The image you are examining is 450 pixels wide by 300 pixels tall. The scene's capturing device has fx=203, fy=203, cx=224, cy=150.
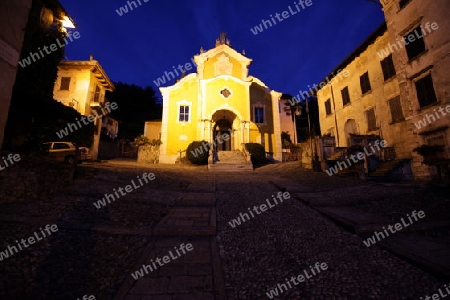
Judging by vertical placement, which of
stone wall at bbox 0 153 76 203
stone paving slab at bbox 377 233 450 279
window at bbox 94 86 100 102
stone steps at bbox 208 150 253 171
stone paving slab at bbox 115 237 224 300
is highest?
window at bbox 94 86 100 102

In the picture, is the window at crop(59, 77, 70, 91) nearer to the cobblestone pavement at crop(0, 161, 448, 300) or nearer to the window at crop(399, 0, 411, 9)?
the cobblestone pavement at crop(0, 161, 448, 300)

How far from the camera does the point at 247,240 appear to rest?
3795mm

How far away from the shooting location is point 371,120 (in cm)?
1612

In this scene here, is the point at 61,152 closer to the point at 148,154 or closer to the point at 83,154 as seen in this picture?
the point at 83,154

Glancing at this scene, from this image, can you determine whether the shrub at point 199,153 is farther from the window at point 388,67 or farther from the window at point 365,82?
the window at point 388,67

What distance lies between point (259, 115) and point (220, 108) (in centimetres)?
467

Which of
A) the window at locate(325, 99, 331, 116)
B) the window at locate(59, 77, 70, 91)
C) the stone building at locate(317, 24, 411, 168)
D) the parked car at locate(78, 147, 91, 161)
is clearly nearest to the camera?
the stone building at locate(317, 24, 411, 168)

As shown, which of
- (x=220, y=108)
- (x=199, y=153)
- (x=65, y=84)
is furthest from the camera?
(x=220, y=108)

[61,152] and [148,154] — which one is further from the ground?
[148,154]

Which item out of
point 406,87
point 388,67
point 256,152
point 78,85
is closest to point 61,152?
point 78,85

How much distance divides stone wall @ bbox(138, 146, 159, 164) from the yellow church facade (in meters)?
0.81

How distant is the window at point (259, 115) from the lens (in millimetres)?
22281

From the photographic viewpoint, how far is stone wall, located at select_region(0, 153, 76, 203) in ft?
16.9

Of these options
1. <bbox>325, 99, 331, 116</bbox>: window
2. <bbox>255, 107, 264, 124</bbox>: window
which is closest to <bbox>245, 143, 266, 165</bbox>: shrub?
<bbox>255, 107, 264, 124</bbox>: window
